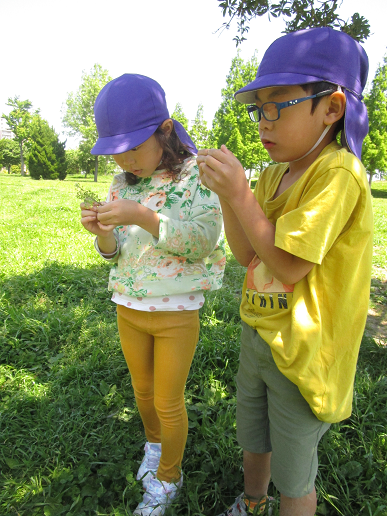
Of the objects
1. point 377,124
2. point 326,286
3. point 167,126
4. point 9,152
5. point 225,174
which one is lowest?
point 9,152

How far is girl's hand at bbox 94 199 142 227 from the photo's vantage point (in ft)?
4.43

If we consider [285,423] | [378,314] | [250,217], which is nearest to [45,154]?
[378,314]

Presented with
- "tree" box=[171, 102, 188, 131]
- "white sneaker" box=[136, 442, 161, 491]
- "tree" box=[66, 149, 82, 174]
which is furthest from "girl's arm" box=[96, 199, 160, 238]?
"tree" box=[66, 149, 82, 174]

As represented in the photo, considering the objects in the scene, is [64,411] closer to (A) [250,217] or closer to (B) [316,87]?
(A) [250,217]

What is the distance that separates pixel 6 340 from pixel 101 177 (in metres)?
35.4

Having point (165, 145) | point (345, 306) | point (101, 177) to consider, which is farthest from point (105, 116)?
point (101, 177)

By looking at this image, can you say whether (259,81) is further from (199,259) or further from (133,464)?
(133,464)

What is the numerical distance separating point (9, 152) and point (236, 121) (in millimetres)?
36651

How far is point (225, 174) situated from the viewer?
3.50 feet

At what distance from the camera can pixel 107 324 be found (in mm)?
3240

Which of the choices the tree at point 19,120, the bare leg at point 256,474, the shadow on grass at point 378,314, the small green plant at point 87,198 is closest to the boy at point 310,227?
the bare leg at point 256,474

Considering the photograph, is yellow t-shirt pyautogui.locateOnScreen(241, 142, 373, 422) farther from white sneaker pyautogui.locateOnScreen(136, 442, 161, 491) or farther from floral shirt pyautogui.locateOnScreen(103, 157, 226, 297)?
white sneaker pyautogui.locateOnScreen(136, 442, 161, 491)

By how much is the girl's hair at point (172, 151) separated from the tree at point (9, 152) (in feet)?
163

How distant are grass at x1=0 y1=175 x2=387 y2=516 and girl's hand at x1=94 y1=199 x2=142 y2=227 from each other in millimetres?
1235
